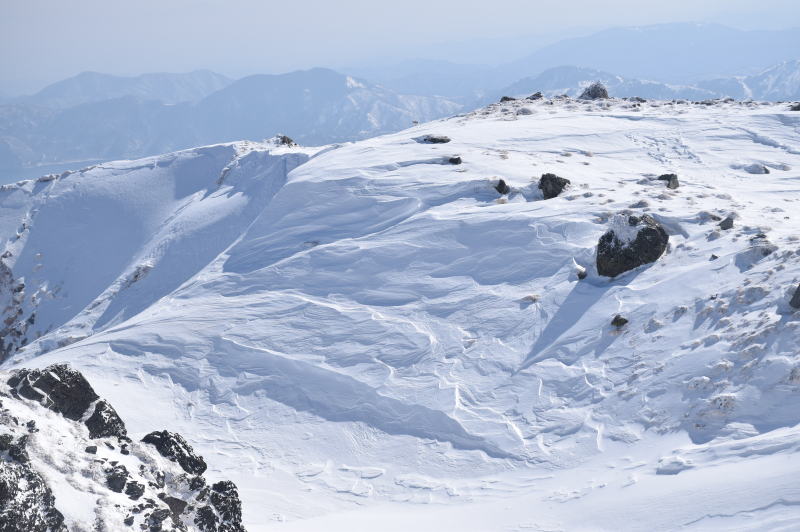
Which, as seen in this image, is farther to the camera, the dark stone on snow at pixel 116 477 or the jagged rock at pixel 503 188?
the jagged rock at pixel 503 188

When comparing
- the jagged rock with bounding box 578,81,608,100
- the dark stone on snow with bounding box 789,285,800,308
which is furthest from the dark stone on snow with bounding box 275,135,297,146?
the dark stone on snow with bounding box 789,285,800,308

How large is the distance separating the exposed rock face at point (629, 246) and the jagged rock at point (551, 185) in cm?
438

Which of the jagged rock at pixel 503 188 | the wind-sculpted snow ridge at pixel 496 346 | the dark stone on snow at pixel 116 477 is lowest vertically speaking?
the wind-sculpted snow ridge at pixel 496 346

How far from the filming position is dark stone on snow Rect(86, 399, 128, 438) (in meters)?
7.20

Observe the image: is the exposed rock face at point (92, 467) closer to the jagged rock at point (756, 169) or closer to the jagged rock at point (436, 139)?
the jagged rock at point (436, 139)

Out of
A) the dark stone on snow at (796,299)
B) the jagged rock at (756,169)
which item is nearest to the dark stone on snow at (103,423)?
the dark stone on snow at (796,299)

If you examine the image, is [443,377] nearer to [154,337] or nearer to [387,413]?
[387,413]

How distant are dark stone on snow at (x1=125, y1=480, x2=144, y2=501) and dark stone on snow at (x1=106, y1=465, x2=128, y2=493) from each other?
0.06 m

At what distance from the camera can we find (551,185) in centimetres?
1723

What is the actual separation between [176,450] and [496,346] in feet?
20.4

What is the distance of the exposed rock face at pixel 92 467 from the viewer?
18.4 ft

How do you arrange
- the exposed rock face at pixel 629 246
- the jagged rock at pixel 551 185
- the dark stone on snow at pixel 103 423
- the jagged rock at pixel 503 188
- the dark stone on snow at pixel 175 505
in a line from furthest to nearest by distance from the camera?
the jagged rock at pixel 503 188, the jagged rock at pixel 551 185, the exposed rock face at pixel 629 246, the dark stone on snow at pixel 103 423, the dark stone on snow at pixel 175 505

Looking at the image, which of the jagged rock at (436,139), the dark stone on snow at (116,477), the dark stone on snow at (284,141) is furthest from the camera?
the dark stone on snow at (284,141)

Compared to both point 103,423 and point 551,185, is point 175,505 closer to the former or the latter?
point 103,423
